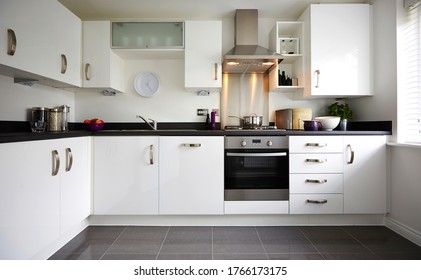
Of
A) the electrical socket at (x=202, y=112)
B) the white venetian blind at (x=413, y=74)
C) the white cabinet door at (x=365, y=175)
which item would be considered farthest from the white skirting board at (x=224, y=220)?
the electrical socket at (x=202, y=112)

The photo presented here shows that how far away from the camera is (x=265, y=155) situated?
2371 millimetres

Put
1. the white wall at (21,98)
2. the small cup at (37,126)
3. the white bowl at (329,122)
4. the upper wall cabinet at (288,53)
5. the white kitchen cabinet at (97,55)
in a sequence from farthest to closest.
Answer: the upper wall cabinet at (288,53)
the white kitchen cabinet at (97,55)
the white bowl at (329,122)
the small cup at (37,126)
the white wall at (21,98)

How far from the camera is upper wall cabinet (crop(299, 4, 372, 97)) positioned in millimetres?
2625

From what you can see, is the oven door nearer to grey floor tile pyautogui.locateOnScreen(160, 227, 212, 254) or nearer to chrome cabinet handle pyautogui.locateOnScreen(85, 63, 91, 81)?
grey floor tile pyautogui.locateOnScreen(160, 227, 212, 254)

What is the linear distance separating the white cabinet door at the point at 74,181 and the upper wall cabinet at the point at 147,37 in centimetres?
112

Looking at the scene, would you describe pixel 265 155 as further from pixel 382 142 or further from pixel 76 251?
pixel 76 251

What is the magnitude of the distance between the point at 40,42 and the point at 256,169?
6.88ft

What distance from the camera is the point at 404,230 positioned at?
2223mm

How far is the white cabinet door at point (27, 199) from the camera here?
1.42 m

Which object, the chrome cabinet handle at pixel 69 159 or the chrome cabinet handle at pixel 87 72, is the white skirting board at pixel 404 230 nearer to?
the chrome cabinet handle at pixel 69 159

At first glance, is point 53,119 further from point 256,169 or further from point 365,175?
point 365,175

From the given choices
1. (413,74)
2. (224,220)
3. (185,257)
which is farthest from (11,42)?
(413,74)

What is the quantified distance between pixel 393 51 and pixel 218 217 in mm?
2259

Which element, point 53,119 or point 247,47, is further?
point 247,47
